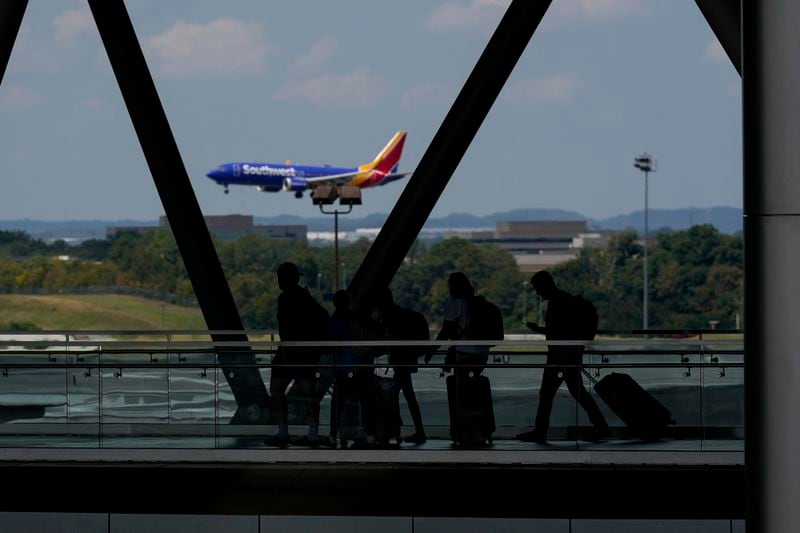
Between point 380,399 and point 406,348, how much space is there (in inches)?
23.3

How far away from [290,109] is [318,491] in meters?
177

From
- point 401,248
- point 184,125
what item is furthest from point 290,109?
point 401,248

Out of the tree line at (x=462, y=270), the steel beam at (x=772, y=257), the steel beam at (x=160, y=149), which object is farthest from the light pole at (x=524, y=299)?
the steel beam at (x=772, y=257)

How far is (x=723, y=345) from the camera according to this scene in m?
14.0

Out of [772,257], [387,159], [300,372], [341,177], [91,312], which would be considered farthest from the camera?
[387,159]

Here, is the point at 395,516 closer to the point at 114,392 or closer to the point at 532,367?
the point at 532,367

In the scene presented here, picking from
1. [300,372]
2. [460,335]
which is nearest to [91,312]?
[300,372]

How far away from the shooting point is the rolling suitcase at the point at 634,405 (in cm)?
1347

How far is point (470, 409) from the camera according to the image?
13461 mm

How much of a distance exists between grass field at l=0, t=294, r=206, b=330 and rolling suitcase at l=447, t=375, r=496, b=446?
13355 centimetres

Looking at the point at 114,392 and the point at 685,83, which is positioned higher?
the point at 685,83

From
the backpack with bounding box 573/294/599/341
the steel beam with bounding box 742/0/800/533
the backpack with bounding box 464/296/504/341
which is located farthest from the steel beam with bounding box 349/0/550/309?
the steel beam with bounding box 742/0/800/533

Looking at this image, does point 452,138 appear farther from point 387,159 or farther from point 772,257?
point 387,159

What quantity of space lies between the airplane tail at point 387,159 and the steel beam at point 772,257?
525 ft
